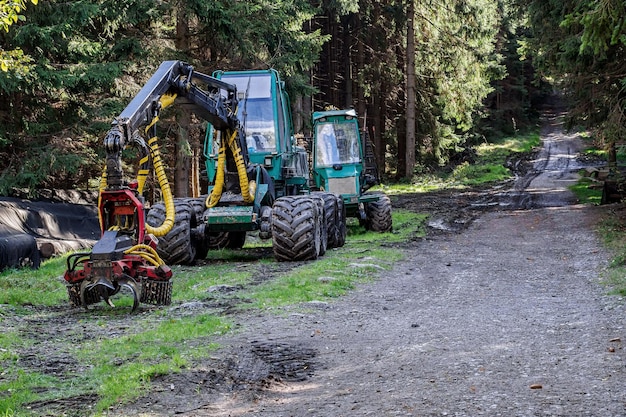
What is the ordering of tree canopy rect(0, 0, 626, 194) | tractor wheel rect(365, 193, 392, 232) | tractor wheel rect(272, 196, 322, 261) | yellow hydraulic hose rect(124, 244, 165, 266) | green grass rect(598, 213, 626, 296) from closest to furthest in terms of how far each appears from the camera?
yellow hydraulic hose rect(124, 244, 165, 266)
green grass rect(598, 213, 626, 296)
tractor wheel rect(272, 196, 322, 261)
tree canopy rect(0, 0, 626, 194)
tractor wheel rect(365, 193, 392, 232)

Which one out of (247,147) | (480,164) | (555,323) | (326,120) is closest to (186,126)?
(326,120)

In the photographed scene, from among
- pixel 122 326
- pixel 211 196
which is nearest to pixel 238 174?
pixel 211 196

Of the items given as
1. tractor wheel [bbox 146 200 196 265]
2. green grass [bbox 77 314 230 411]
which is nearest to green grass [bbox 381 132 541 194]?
tractor wheel [bbox 146 200 196 265]

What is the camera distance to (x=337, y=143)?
1978 centimetres

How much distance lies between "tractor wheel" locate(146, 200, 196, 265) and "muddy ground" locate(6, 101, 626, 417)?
3644 mm

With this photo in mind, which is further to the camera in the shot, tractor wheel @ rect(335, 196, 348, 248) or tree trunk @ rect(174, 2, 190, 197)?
tree trunk @ rect(174, 2, 190, 197)

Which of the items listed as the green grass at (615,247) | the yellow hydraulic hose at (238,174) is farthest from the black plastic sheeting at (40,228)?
the green grass at (615,247)

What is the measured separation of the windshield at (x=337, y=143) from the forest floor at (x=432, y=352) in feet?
20.1

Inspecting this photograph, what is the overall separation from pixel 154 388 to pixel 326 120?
47.2 ft

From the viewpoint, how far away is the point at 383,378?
652 cm

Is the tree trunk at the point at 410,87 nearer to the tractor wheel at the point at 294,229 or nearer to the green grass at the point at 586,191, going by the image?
the green grass at the point at 586,191

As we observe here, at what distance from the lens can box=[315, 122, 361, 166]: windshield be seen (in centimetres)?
1970

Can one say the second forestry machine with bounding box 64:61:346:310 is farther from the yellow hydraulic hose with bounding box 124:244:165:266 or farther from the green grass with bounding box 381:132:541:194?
the green grass with bounding box 381:132:541:194

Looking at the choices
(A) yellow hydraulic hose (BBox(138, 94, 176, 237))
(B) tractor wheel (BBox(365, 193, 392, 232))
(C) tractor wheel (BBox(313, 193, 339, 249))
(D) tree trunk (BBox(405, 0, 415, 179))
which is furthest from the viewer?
(D) tree trunk (BBox(405, 0, 415, 179))
